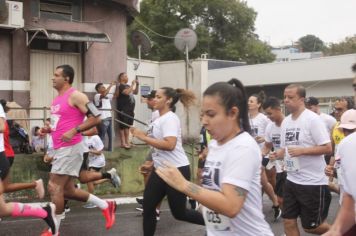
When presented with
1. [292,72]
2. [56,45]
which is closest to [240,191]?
[56,45]

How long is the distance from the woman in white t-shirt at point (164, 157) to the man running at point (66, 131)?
2.67 ft

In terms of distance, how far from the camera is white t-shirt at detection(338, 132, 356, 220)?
2.99 meters

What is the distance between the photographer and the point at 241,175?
113 inches

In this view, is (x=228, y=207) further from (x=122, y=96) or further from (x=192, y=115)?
(x=192, y=115)

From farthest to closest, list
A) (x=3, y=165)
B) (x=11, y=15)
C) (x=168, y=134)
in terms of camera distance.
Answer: (x=11, y=15), (x=3, y=165), (x=168, y=134)

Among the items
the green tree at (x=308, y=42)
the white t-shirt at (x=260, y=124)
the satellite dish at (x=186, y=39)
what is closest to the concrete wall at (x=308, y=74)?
the satellite dish at (x=186, y=39)

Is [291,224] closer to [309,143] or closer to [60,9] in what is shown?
[309,143]

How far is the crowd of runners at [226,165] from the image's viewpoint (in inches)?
116

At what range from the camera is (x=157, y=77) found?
66.1 feet

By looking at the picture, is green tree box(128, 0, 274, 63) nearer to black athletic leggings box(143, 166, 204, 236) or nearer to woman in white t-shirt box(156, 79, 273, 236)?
black athletic leggings box(143, 166, 204, 236)

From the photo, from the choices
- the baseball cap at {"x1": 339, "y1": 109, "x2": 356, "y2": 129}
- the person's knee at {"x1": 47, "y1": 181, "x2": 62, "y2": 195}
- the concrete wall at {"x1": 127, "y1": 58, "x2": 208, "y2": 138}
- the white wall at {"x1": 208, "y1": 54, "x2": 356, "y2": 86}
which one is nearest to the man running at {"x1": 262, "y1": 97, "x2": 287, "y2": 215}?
the baseball cap at {"x1": 339, "y1": 109, "x2": 356, "y2": 129}

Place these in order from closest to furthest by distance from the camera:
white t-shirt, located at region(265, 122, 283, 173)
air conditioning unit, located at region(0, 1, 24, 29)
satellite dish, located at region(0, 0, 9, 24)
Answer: white t-shirt, located at region(265, 122, 283, 173) < satellite dish, located at region(0, 0, 9, 24) < air conditioning unit, located at region(0, 1, 24, 29)

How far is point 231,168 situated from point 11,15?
10.4m

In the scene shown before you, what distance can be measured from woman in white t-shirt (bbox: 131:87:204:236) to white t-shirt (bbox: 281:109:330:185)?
1.20 m
